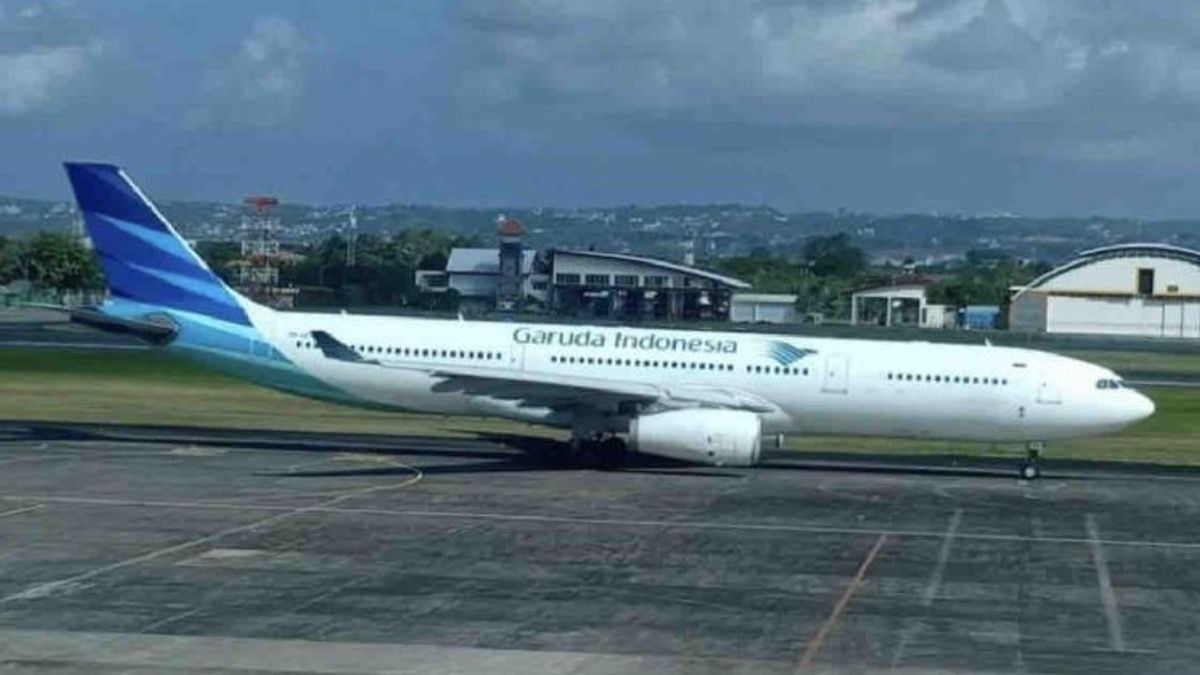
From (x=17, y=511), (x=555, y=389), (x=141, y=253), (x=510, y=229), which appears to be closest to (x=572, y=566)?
(x=17, y=511)

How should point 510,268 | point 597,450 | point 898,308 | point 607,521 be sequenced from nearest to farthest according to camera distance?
1. point 607,521
2. point 597,450
3. point 510,268
4. point 898,308

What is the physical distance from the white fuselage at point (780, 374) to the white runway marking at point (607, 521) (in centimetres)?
960

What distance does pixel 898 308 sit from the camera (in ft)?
518

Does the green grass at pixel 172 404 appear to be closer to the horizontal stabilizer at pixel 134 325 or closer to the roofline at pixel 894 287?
the horizontal stabilizer at pixel 134 325

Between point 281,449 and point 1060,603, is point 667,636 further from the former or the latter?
point 281,449

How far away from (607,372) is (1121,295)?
352 feet

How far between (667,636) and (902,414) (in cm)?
2203

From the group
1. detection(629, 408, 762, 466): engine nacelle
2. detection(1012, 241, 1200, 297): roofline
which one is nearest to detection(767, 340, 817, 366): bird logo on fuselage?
detection(629, 408, 762, 466): engine nacelle

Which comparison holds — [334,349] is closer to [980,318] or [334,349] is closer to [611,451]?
[611,451]

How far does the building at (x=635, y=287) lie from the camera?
13288 centimetres

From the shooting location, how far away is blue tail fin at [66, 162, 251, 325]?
48250 mm

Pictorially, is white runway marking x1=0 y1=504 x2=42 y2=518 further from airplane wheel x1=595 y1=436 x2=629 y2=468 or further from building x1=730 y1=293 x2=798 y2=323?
building x1=730 y1=293 x2=798 y2=323

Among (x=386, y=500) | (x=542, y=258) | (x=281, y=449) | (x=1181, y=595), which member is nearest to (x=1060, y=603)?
(x=1181, y=595)

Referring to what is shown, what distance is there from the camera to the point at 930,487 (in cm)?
4359
